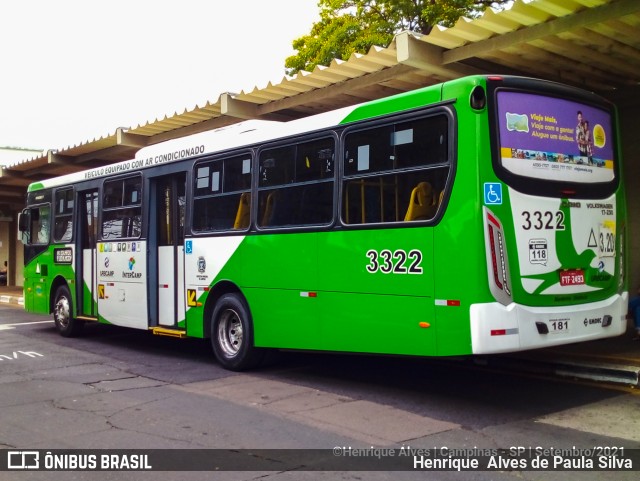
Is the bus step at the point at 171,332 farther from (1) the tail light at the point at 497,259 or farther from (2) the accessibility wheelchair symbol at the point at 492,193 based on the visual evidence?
(2) the accessibility wheelchair symbol at the point at 492,193

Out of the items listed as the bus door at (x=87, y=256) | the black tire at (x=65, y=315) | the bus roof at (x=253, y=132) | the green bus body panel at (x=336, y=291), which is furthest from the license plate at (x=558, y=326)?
the black tire at (x=65, y=315)

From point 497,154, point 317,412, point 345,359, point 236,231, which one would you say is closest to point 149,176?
point 236,231

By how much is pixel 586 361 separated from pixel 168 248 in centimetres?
625

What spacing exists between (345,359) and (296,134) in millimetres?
3645

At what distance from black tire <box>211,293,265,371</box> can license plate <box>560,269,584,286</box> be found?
13.3 ft

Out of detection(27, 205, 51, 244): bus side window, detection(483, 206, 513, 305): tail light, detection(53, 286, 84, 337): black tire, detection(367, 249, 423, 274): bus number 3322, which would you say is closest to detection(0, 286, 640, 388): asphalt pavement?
detection(367, 249, 423, 274): bus number 3322

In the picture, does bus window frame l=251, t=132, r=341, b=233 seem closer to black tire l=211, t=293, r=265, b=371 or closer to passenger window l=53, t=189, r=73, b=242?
black tire l=211, t=293, r=265, b=371

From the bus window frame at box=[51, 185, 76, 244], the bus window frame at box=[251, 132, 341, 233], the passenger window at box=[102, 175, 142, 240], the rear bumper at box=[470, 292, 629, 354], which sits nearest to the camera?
the rear bumper at box=[470, 292, 629, 354]

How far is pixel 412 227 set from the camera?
6.81 meters

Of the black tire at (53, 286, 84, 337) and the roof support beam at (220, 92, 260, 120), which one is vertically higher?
the roof support beam at (220, 92, 260, 120)

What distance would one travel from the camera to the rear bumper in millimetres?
6207

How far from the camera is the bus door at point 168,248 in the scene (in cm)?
1026

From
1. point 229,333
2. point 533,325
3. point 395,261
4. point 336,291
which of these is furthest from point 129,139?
point 533,325

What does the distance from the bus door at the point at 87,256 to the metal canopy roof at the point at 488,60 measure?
259 centimetres
